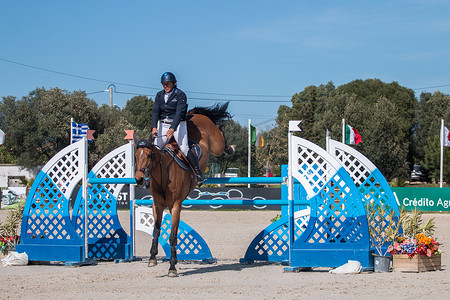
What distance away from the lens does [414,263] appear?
793 cm

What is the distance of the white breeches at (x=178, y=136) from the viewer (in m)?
7.93

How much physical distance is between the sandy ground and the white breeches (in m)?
1.87

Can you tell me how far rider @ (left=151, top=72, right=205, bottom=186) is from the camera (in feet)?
26.0

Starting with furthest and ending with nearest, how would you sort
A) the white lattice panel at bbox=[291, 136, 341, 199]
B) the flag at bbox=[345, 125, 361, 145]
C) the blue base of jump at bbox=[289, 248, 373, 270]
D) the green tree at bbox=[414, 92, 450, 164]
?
the green tree at bbox=[414, 92, 450, 164], the flag at bbox=[345, 125, 361, 145], the white lattice panel at bbox=[291, 136, 341, 199], the blue base of jump at bbox=[289, 248, 373, 270]

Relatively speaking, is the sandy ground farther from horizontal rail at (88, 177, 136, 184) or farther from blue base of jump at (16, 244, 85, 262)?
horizontal rail at (88, 177, 136, 184)

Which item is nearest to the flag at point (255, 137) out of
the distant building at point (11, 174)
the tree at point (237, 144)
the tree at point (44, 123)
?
the tree at point (44, 123)

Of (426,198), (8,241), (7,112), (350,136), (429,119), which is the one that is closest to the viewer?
(8,241)

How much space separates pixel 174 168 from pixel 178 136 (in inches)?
20.4

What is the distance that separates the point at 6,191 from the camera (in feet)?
92.2

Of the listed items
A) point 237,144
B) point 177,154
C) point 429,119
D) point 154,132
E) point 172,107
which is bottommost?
point 177,154

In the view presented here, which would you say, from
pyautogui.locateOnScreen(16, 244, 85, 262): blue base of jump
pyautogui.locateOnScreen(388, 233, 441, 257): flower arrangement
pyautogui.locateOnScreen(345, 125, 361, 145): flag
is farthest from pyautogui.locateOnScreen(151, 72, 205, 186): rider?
pyautogui.locateOnScreen(345, 125, 361, 145): flag

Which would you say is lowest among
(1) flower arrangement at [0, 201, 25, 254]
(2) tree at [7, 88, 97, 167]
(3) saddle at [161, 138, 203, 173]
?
(1) flower arrangement at [0, 201, 25, 254]

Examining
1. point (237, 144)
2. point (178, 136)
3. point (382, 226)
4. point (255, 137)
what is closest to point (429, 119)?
point (237, 144)

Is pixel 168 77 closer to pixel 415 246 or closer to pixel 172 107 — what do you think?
pixel 172 107
